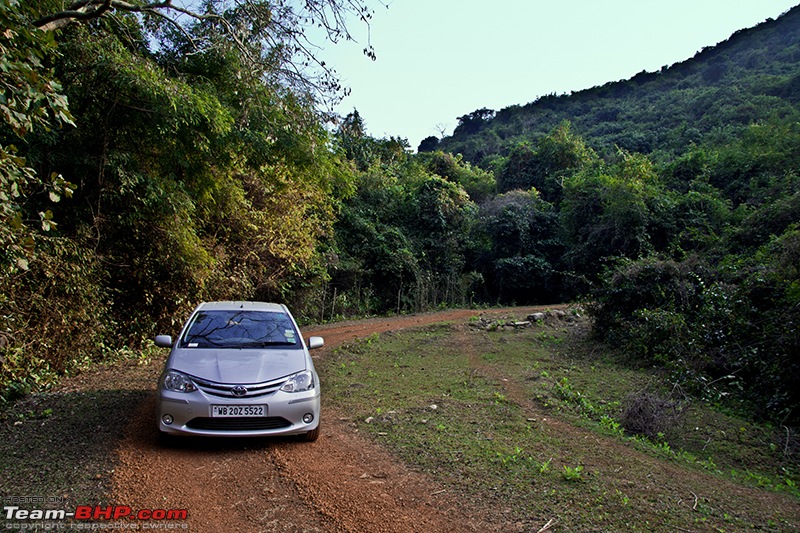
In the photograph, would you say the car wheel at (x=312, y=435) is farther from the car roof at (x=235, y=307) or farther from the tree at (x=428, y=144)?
the tree at (x=428, y=144)

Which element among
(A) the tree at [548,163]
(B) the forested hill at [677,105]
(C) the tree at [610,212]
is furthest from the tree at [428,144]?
(C) the tree at [610,212]

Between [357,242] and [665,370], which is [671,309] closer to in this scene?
[665,370]

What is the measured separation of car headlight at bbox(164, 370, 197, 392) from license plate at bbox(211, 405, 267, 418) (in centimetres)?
30

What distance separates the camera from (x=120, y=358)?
9.12 meters

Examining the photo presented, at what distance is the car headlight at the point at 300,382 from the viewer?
4.79 metres

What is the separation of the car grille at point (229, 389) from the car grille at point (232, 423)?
21 centimetres

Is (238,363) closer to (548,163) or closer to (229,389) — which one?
(229,389)

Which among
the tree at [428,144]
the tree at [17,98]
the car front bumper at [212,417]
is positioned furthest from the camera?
the tree at [428,144]

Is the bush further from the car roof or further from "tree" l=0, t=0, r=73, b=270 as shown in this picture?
Result: "tree" l=0, t=0, r=73, b=270

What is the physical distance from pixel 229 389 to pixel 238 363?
0.37 metres

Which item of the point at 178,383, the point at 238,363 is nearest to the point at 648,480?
the point at 238,363

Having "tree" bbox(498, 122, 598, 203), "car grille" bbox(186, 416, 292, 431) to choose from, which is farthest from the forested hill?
"car grille" bbox(186, 416, 292, 431)

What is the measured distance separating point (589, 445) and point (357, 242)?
16.6 m

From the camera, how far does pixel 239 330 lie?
5.63 m
